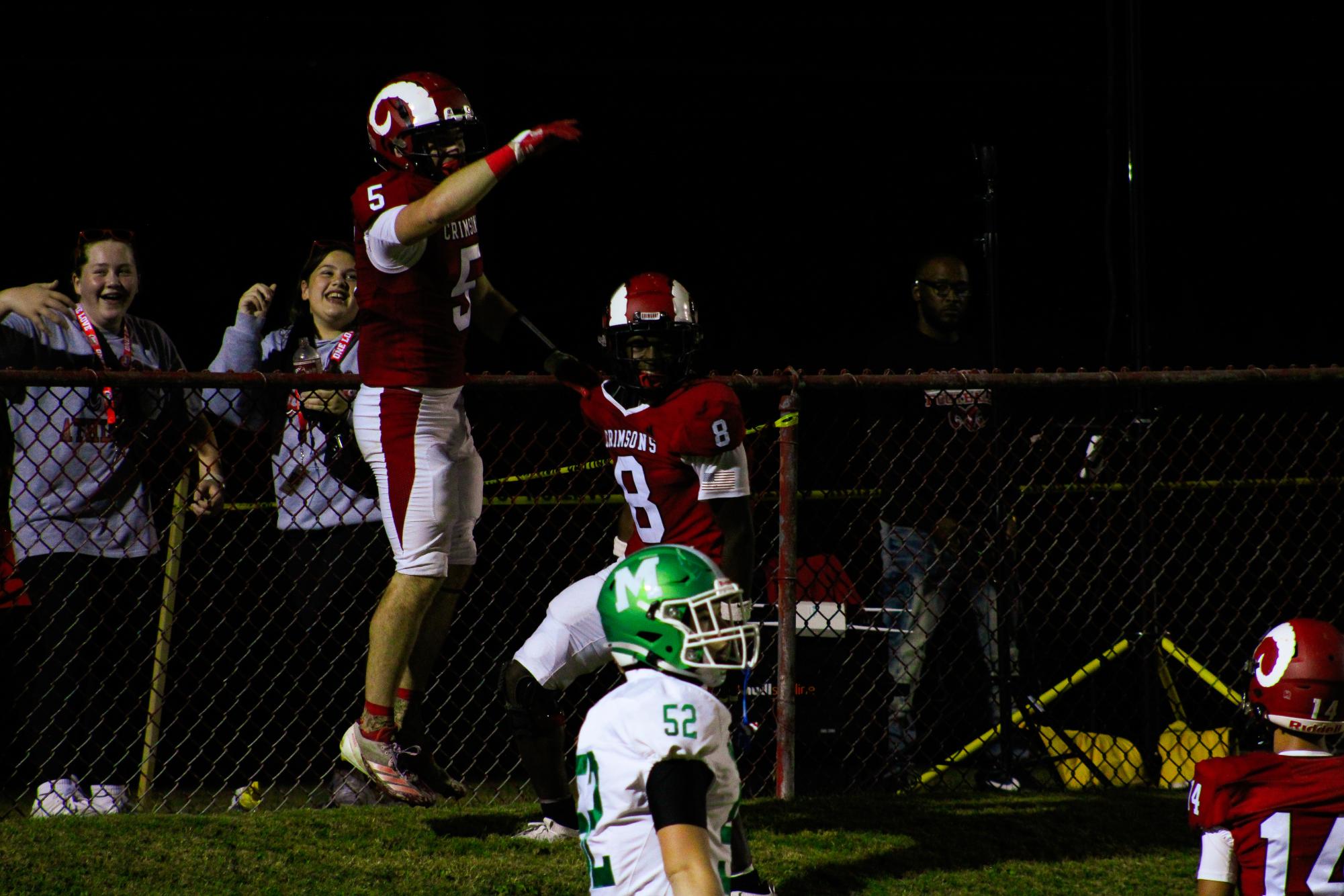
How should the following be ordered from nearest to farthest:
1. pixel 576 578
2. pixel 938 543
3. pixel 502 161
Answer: pixel 502 161, pixel 938 543, pixel 576 578

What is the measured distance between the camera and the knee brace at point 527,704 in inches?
151

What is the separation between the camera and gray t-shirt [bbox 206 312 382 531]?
15.1 feet

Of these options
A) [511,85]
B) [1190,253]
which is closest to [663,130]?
[511,85]

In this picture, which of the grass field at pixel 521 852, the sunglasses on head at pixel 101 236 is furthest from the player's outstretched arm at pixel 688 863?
the sunglasses on head at pixel 101 236

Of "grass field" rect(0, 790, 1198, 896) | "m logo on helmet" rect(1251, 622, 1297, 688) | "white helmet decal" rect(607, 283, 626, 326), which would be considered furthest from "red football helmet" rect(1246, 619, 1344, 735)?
"white helmet decal" rect(607, 283, 626, 326)

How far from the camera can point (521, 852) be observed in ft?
13.0

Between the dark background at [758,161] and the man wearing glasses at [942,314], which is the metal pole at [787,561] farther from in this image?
the dark background at [758,161]

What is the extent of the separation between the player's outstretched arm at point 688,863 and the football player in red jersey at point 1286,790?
1.11 meters

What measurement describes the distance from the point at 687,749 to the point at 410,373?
1809mm

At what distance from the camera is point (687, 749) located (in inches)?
92.1

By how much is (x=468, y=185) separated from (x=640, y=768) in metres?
1.70

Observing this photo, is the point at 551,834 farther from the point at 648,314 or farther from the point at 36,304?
the point at 36,304

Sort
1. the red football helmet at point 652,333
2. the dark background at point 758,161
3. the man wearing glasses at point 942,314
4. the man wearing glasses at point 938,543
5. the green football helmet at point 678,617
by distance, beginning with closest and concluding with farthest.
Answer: the green football helmet at point 678,617 < the red football helmet at point 652,333 < the man wearing glasses at point 938,543 < the man wearing glasses at point 942,314 < the dark background at point 758,161

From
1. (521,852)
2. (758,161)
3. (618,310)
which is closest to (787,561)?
(618,310)
